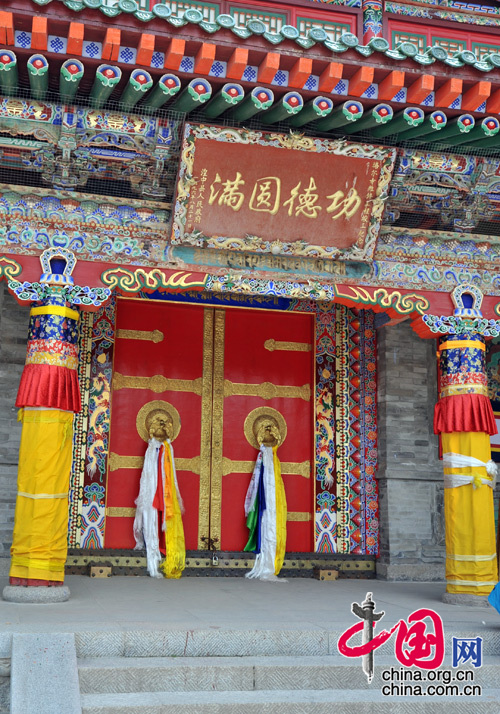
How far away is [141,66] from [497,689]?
4.23m

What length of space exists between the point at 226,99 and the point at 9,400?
3.33 metres

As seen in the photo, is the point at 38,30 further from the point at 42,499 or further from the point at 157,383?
the point at 157,383

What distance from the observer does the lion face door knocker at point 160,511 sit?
7.04 m

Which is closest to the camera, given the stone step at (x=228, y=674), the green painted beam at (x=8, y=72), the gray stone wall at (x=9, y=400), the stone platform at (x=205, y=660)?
the stone platform at (x=205, y=660)

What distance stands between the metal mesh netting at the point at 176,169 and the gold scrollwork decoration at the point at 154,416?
7.26ft

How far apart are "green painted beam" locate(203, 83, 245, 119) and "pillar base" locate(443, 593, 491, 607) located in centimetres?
395

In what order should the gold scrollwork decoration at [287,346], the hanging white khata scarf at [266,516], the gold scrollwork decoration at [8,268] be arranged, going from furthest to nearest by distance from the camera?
the gold scrollwork decoration at [287,346], the hanging white khata scarf at [266,516], the gold scrollwork decoration at [8,268]

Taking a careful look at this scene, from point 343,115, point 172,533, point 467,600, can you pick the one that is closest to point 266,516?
point 172,533

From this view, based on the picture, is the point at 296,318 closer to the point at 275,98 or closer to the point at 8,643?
the point at 275,98

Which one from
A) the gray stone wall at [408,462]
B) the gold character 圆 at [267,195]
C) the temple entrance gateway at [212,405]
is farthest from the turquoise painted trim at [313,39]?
the temple entrance gateway at [212,405]

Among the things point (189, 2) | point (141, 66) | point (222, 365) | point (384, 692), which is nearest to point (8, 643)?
point (384, 692)

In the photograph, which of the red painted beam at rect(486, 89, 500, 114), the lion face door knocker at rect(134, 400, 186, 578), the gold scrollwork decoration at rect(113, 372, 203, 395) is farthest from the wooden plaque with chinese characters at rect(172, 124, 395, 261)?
the lion face door knocker at rect(134, 400, 186, 578)

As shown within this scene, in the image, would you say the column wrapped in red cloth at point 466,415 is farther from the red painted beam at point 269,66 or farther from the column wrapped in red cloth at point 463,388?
the red painted beam at point 269,66

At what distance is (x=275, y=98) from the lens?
5406mm
